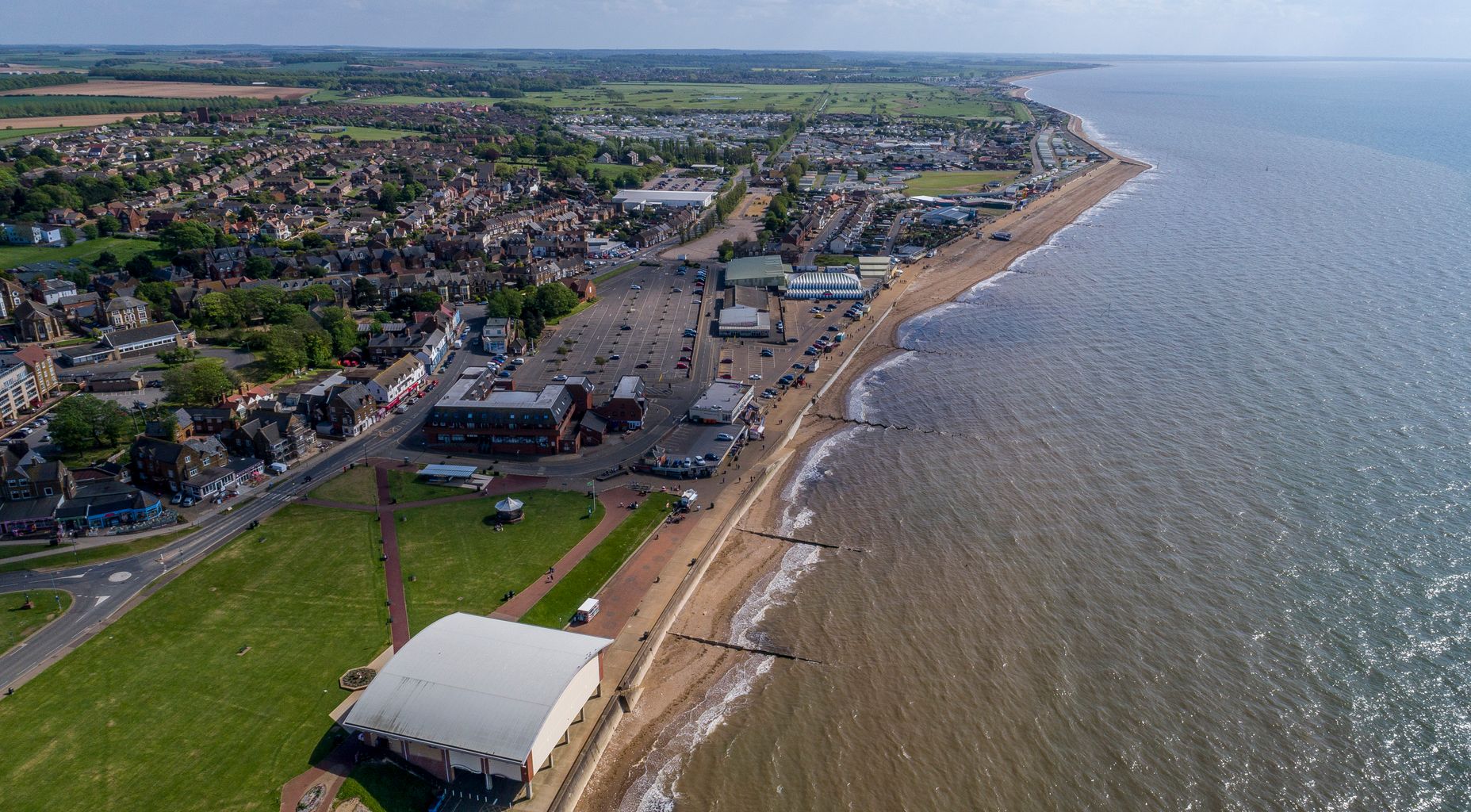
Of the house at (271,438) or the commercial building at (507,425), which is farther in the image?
the commercial building at (507,425)

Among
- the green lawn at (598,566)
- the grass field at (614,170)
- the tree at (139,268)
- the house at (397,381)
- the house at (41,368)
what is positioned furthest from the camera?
the grass field at (614,170)

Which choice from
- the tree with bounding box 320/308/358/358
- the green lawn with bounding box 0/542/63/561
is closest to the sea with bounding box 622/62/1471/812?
the green lawn with bounding box 0/542/63/561

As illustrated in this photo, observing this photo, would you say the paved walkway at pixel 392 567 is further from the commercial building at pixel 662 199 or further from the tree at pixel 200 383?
the commercial building at pixel 662 199

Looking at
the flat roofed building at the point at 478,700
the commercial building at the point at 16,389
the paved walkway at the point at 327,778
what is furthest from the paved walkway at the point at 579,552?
the commercial building at the point at 16,389

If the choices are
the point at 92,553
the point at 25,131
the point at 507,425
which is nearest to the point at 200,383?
the point at 92,553

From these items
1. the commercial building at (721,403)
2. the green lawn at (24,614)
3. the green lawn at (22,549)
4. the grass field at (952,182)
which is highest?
the grass field at (952,182)

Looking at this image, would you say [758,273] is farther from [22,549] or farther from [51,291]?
[51,291]

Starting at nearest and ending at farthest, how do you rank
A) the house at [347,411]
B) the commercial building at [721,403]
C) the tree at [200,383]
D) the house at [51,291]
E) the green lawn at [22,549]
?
the green lawn at [22,549]
the house at [347,411]
the commercial building at [721,403]
the tree at [200,383]
the house at [51,291]
